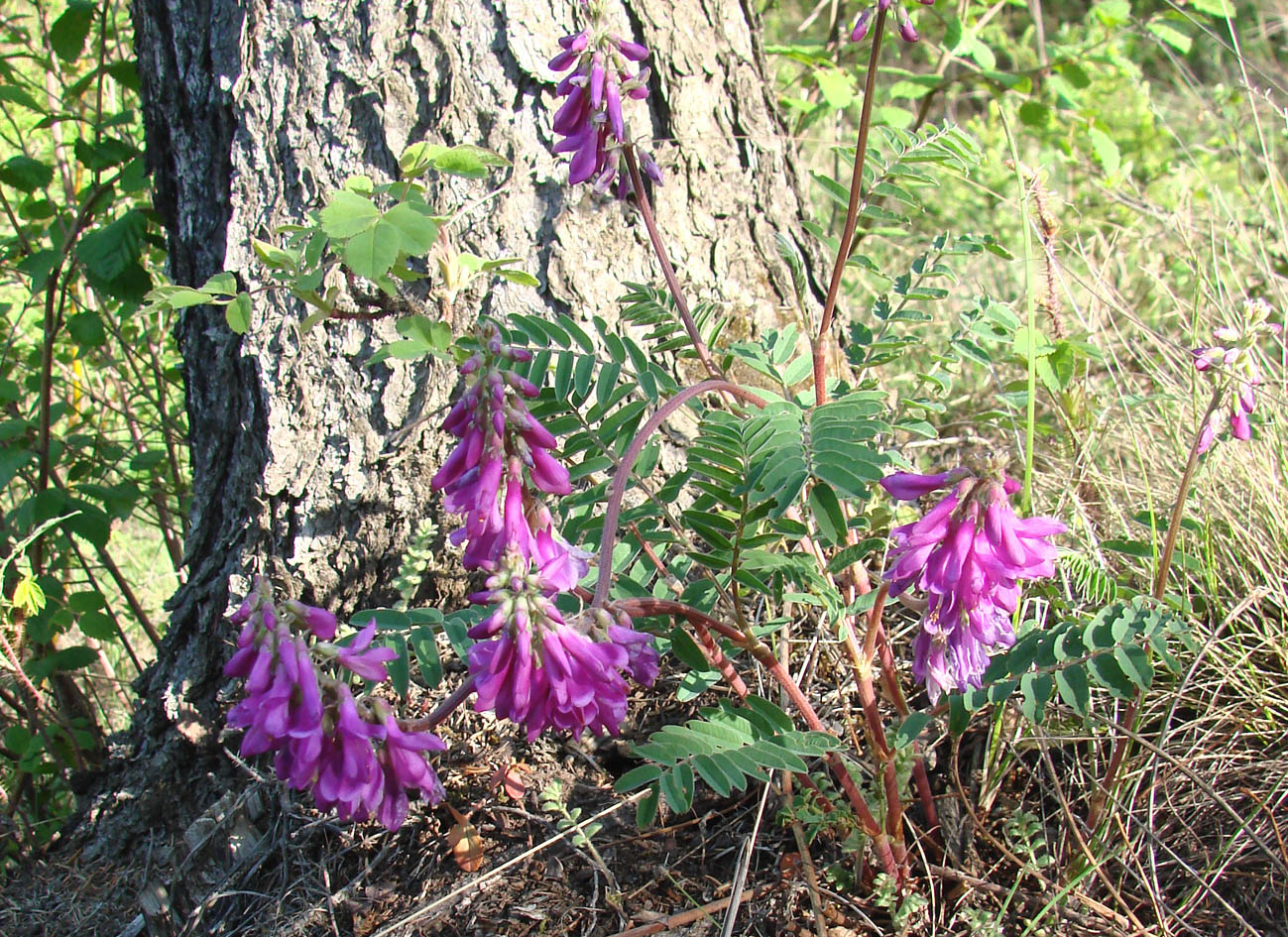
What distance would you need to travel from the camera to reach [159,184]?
7.54ft

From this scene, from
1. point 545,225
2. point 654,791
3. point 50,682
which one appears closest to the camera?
point 654,791

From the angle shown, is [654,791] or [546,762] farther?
[546,762]

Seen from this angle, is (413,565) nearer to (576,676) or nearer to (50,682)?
(576,676)

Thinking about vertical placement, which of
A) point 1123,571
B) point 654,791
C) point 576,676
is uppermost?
point 576,676

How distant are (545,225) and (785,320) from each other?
0.65 metres

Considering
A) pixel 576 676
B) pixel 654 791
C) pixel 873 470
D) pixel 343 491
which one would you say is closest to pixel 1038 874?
pixel 654 791

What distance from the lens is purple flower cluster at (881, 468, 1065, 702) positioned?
4.27 ft

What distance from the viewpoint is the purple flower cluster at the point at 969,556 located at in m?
1.30

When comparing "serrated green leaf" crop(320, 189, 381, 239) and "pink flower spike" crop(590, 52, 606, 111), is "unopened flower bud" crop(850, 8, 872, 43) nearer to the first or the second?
"pink flower spike" crop(590, 52, 606, 111)

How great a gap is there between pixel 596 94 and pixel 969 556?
2.93 ft

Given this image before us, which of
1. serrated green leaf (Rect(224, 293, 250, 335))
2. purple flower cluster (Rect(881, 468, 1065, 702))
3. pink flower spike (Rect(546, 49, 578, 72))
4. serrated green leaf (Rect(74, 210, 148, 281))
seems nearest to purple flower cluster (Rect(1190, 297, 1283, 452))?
purple flower cluster (Rect(881, 468, 1065, 702))

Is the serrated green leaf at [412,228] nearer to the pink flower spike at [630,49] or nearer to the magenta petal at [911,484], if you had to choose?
the pink flower spike at [630,49]

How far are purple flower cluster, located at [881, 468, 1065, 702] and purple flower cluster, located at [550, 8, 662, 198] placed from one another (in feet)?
2.39

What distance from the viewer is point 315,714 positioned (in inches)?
44.9
